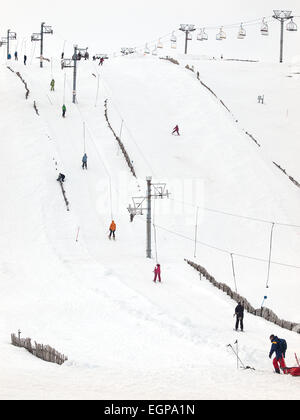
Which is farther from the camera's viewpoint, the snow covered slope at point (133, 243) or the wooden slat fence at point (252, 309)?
the wooden slat fence at point (252, 309)

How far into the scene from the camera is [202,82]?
65062 mm

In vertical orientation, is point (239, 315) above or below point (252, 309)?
above

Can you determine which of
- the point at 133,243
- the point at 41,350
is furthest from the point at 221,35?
the point at 41,350

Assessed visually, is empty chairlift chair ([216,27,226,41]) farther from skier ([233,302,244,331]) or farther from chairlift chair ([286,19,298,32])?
skier ([233,302,244,331])

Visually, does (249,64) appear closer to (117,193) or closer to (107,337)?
(117,193)

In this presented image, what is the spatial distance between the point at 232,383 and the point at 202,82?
52.2m

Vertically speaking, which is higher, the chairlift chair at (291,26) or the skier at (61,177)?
the chairlift chair at (291,26)

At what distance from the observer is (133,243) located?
34.3 metres

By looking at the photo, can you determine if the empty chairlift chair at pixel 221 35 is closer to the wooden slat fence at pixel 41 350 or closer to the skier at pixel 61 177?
the skier at pixel 61 177

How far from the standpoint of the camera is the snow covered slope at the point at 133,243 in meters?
17.7

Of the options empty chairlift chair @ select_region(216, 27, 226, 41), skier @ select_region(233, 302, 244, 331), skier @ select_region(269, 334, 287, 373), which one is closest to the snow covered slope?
skier @ select_region(233, 302, 244, 331)

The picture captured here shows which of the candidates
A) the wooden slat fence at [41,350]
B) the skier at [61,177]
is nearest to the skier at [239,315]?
the wooden slat fence at [41,350]

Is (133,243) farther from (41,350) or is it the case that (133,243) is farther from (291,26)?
(291,26)
